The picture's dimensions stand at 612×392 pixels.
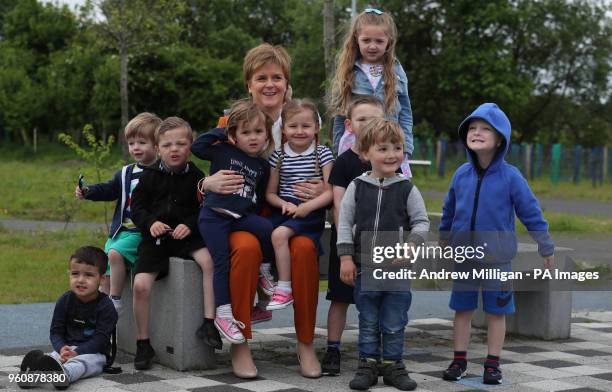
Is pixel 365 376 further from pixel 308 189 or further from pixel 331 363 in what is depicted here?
pixel 308 189

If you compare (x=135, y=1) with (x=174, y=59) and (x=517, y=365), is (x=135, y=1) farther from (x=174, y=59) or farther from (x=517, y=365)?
(x=174, y=59)

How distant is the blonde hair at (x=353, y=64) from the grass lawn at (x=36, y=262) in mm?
3821

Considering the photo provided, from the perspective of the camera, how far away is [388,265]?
→ 582 centimetres

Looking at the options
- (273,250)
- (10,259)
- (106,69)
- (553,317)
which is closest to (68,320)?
(273,250)

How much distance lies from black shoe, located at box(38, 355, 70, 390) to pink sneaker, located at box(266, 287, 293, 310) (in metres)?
1.23

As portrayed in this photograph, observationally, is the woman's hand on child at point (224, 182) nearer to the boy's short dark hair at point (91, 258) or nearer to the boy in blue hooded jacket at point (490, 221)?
the boy's short dark hair at point (91, 258)

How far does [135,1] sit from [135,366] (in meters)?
13.7

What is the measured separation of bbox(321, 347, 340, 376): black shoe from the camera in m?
6.13

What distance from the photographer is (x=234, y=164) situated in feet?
20.3

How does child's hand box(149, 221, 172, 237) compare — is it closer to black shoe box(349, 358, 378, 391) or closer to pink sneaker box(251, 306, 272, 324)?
pink sneaker box(251, 306, 272, 324)

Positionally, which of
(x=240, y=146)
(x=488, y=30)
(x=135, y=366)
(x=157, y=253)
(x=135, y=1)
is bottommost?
(x=135, y=366)

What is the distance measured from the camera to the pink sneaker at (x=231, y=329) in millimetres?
5918

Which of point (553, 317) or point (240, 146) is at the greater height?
point (240, 146)

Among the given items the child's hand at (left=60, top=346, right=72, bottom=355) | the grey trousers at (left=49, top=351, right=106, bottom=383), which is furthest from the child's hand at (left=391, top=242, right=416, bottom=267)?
the child's hand at (left=60, top=346, right=72, bottom=355)
